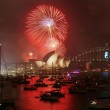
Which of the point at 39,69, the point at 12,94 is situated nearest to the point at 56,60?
the point at 39,69

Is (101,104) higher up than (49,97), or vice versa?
(49,97)

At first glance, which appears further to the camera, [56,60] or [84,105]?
[56,60]

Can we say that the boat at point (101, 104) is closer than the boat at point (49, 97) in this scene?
Yes

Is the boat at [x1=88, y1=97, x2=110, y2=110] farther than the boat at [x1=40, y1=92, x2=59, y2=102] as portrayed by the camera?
No

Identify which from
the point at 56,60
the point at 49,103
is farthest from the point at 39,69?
the point at 49,103

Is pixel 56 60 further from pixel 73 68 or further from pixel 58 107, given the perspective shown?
pixel 58 107

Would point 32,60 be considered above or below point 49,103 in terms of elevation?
above

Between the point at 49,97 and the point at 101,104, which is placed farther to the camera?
the point at 49,97

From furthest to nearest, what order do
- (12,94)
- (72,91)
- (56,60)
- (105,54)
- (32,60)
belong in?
(105,54) → (32,60) → (56,60) → (72,91) → (12,94)

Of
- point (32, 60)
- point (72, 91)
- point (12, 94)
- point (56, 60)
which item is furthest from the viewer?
point (32, 60)
